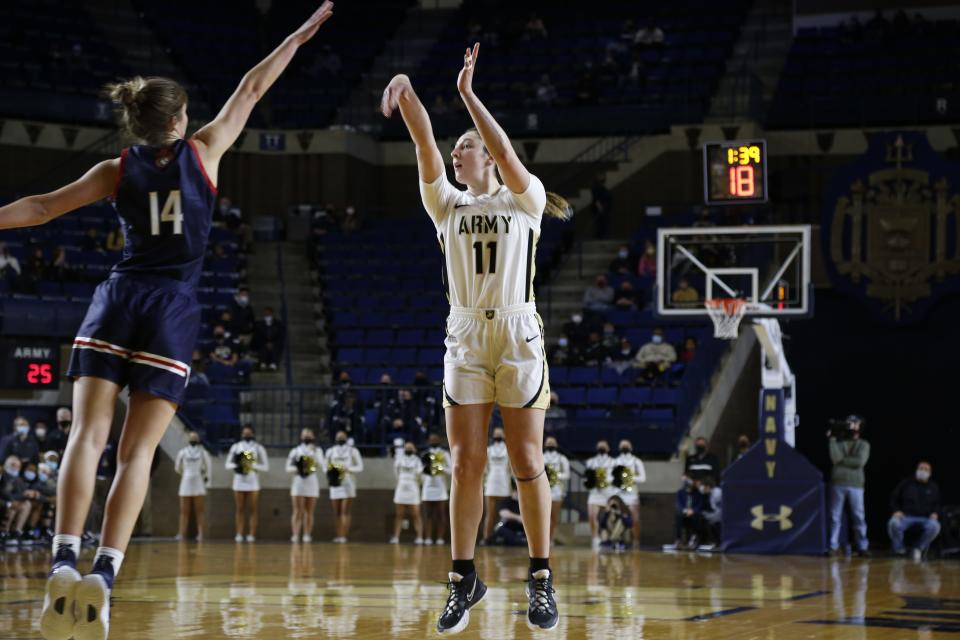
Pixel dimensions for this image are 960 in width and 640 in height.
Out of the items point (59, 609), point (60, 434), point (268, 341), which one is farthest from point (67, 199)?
point (268, 341)

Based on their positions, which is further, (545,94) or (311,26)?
(545,94)

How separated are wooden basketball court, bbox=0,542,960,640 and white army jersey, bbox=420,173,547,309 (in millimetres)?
2371

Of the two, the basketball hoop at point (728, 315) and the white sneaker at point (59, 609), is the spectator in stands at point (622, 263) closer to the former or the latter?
the basketball hoop at point (728, 315)

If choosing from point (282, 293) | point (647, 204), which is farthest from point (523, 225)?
point (647, 204)

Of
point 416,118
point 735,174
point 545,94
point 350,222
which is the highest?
point 545,94

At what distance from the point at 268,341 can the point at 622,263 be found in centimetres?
677

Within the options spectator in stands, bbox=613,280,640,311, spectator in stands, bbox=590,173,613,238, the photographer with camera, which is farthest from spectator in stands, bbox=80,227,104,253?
the photographer with camera

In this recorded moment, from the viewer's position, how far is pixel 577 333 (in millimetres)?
25172

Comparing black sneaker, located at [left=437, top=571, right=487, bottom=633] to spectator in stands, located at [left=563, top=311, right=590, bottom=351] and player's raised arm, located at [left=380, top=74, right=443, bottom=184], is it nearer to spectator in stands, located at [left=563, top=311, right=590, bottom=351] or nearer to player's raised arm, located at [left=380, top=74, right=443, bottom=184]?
player's raised arm, located at [left=380, top=74, right=443, bottom=184]

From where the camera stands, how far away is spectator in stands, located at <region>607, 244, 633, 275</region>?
26.5 metres

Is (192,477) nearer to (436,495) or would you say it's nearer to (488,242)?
(436,495)

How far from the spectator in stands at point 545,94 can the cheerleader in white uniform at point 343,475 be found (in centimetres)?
1118

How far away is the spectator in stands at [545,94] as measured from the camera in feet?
104

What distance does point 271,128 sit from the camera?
3228 cm
